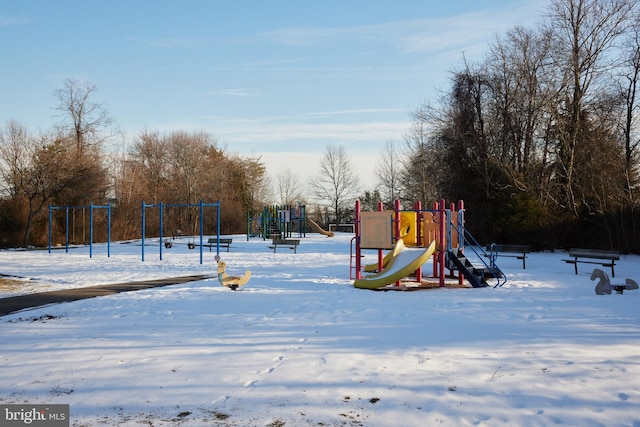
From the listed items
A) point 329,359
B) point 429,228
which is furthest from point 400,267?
point 329,359

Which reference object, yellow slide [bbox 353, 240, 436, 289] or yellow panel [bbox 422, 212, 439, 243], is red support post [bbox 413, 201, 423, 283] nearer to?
yellow panel [bbox 422, 212, 439, 243]

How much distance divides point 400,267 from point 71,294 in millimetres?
7105

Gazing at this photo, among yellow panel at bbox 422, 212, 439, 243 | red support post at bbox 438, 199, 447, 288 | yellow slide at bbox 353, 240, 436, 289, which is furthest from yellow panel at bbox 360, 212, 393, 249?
red support post at bbox 438, 199, 447, 288

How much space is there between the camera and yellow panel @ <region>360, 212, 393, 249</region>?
13836 millimetres

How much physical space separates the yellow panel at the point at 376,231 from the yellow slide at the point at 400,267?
575 mm

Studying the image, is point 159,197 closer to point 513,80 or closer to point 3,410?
point 513,80

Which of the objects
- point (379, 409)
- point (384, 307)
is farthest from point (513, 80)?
point (379, 409)

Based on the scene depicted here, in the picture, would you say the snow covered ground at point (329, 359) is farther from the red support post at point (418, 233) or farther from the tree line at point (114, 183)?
the tree line at point (114, 183)

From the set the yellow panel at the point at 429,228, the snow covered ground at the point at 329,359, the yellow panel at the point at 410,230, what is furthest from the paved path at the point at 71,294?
the yellow panel at the point at 429,228

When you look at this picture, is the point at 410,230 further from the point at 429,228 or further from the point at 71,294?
the point at 71,294

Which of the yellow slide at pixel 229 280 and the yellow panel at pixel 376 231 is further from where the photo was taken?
the yellow panel at pixel 376 231

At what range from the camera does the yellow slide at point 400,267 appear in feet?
39.7

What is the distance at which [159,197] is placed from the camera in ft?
158

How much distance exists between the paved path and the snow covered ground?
676 mm
